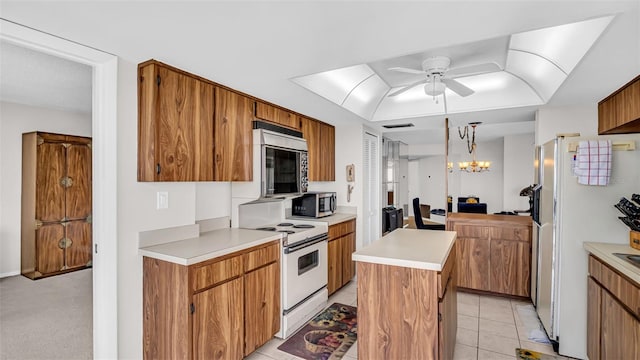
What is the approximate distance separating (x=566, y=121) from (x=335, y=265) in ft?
9.33

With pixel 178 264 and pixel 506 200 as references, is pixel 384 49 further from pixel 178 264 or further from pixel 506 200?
pixel 506 200

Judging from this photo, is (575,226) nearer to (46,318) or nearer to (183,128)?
(183,128)

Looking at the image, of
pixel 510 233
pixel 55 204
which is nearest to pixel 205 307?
pixel 510 233

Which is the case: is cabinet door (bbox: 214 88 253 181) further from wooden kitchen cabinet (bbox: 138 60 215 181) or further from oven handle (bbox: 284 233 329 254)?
oven handle (bbox: 284 233 329 254)

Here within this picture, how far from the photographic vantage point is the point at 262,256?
249 cm

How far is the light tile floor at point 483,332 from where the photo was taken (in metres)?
2.48

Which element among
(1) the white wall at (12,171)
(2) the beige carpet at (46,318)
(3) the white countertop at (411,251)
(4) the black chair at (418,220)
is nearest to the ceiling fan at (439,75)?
(3) the white countertop at (411,251)

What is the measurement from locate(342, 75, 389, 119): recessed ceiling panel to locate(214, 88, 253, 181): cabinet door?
111 cm

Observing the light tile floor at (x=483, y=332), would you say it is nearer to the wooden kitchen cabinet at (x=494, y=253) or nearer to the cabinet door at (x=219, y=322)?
the wooden kitchen cabinet at (x=494, y=253)

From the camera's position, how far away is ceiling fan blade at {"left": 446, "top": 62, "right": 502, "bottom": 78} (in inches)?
114

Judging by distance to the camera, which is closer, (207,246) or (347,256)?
(207,246)

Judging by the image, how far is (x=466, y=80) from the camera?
332cm

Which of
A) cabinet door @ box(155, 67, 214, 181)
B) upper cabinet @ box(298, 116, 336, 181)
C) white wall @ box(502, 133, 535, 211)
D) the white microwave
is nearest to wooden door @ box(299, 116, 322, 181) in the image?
upper cabinet @ box(298, 116, 336, 181)

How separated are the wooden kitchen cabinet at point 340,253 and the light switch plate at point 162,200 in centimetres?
178
